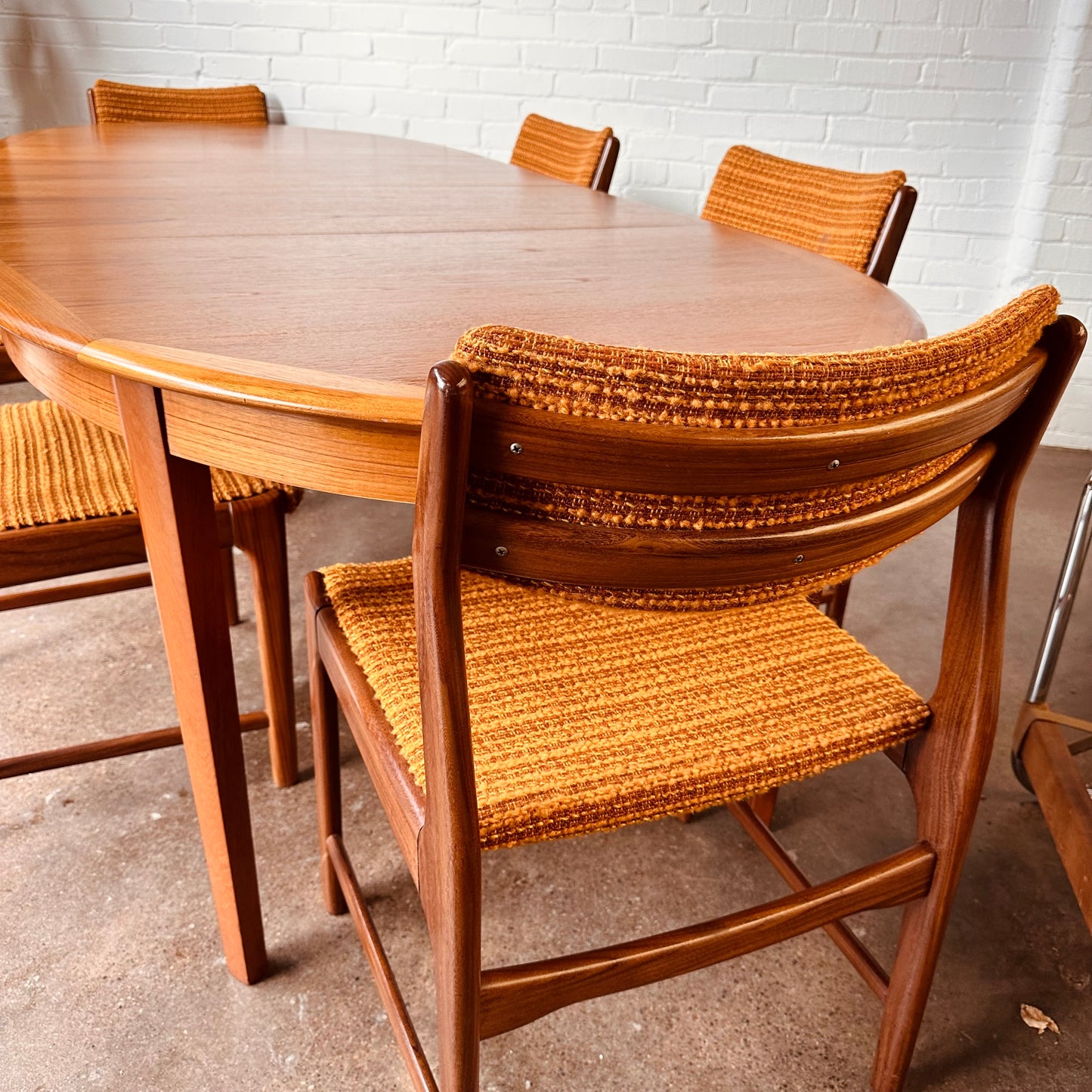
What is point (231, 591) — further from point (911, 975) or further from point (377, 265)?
point (911, 975)

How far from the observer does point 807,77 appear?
2807 mm

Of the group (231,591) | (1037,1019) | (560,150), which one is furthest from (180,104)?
(1037,1019)

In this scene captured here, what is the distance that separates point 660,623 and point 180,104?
83.3 inches

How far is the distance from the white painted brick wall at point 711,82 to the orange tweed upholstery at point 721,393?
7.84 feet

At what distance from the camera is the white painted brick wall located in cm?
274

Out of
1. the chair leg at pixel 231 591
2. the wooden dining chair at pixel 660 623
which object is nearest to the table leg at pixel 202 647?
the wooden dining chair at pixel 660 623

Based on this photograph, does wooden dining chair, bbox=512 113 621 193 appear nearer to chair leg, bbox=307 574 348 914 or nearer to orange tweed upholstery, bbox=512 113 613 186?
orange tweed upholstery, bbox=512 113 613 186

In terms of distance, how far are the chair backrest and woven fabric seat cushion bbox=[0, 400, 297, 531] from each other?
919mm

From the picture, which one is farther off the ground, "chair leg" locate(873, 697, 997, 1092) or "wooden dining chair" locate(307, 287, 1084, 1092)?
"wooden dining chair" locate(307, 287, 1084, 1092)

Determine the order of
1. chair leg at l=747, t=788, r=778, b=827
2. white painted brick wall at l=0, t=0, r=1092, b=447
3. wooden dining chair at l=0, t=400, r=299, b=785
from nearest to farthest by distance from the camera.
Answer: wooden dining chair at l=0, t=400, r=299, b=785
chair leg at l=747, t=788, r=778, b=827
white painted brick wall at l=0, t=0, r=1092, b=447

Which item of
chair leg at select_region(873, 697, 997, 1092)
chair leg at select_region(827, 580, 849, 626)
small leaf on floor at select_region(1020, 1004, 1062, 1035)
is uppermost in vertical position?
chair leg at select_region(873, 697, 997, 1092)

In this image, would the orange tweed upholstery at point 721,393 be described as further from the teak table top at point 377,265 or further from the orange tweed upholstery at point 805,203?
the orange tweed upholstery at point 805,203

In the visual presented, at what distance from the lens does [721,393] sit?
0.56m

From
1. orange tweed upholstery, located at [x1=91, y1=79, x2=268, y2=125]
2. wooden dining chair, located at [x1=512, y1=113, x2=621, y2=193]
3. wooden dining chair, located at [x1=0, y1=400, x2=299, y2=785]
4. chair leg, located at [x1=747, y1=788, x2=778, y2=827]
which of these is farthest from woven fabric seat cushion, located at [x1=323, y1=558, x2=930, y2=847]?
A: orange tweed upholstery, located at [x1=91, y1=79, x2=268, y2=125]
